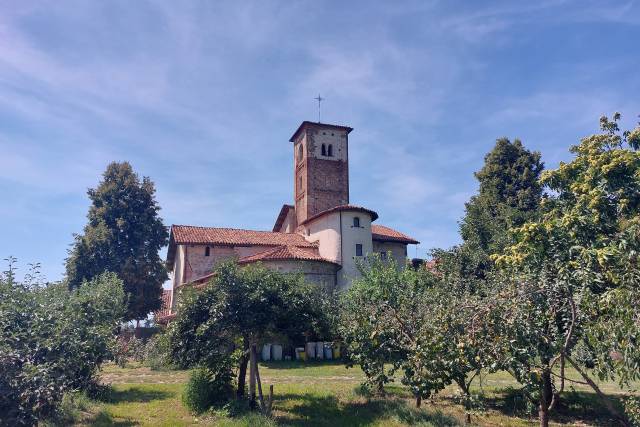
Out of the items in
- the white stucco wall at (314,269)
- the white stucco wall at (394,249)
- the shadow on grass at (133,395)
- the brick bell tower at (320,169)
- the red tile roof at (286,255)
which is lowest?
the shadow on grass at (133,395)

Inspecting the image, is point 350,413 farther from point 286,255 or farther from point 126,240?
point 126,240

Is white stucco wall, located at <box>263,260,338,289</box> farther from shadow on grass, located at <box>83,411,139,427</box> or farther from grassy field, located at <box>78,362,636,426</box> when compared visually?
shadow on grass, located at <box>83,411,139,427</box>

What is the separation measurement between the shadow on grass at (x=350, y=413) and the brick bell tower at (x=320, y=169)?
29880 millimetres

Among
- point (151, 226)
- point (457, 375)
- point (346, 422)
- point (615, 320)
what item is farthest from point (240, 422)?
point (151, 226)

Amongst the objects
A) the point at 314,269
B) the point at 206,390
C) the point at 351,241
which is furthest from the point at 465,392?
the point at 351,241

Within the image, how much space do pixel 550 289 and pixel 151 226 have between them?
38.5 meters

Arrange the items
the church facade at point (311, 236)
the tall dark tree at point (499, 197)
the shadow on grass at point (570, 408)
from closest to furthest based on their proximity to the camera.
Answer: the shadow on grass at point (570, 408) → the tall dark tree at point (499, 197) → the church facade at point (311, 236)

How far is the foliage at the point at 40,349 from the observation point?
10.1 m

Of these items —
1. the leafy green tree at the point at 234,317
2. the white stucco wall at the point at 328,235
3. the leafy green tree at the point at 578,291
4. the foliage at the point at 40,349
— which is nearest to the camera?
the leafy green tree at the point at 578,291

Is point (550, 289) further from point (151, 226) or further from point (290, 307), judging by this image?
point (151, 226)

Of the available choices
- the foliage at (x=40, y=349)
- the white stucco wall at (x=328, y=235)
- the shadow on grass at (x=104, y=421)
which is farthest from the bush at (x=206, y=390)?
the white stucco wall at (x=328, y=235)

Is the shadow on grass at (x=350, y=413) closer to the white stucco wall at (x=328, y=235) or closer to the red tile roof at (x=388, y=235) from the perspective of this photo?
the white stucco wall at (x=328, y=235)

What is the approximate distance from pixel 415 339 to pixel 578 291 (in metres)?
5.00

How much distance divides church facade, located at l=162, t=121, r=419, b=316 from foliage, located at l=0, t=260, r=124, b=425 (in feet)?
52.0
